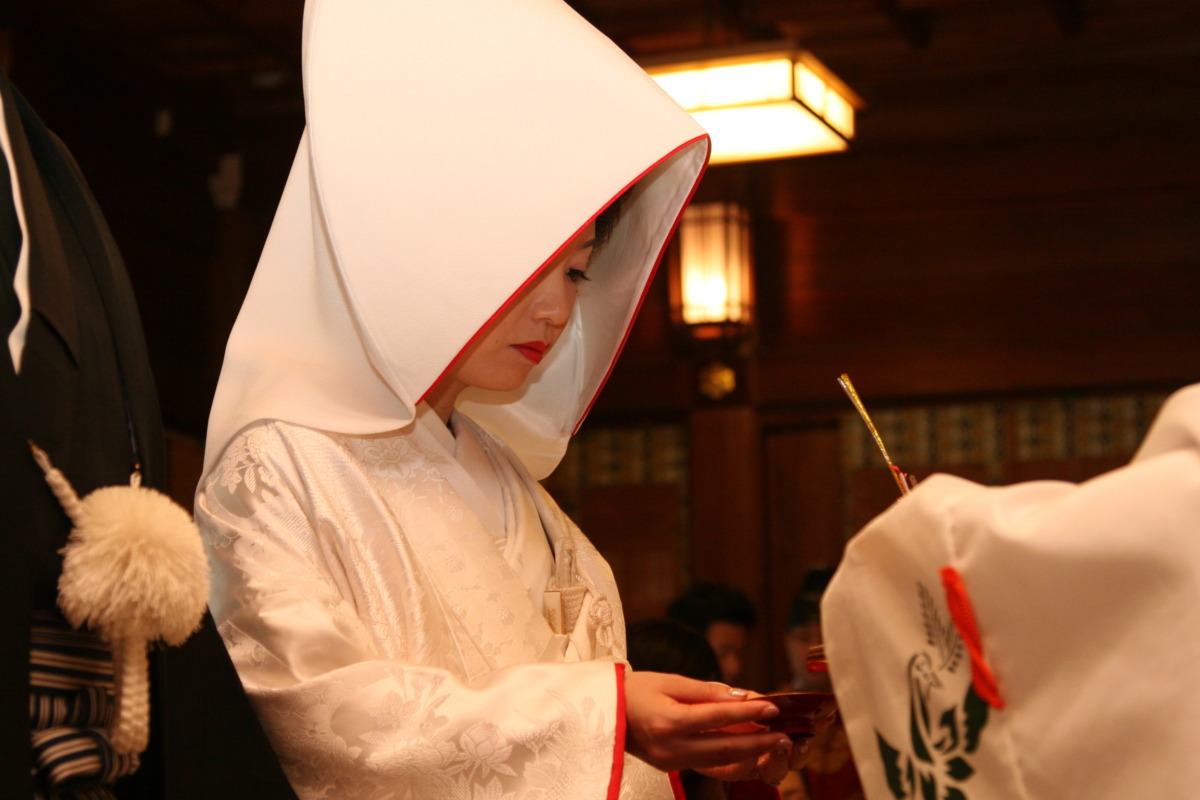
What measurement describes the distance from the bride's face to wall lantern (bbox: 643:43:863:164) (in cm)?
218

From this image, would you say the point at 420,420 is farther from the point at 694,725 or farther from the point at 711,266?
the point at 711,266

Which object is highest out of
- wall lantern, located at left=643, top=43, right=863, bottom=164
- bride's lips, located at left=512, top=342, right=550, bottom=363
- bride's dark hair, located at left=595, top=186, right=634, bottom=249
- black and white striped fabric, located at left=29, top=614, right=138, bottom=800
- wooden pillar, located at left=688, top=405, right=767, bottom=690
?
wall lantern, located at left=643, top=43, right=863, bottom=164

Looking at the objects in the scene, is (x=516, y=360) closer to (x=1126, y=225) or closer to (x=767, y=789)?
(x=767, y=789)

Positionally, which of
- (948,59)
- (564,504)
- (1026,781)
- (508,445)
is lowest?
(564,504)

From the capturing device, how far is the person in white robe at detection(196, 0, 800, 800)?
1.65m

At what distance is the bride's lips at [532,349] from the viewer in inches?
81.3

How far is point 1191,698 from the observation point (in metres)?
1.05

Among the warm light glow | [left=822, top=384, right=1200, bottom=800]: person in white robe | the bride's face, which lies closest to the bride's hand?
[left=822, top=384, right=1200, bottom=800]: person in white robe

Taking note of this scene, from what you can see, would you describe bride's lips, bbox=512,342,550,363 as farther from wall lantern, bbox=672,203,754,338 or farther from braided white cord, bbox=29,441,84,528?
wall lantern, bbox=672,203,754,338

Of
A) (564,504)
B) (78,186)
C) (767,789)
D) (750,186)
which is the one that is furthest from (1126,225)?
(78,186)

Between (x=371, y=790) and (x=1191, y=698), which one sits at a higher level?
(x=1191, y=698)

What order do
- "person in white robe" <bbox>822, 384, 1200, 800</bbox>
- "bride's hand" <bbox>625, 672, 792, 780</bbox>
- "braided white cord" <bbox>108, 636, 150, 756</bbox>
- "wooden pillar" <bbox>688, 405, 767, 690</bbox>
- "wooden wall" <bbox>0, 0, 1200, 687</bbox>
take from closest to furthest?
"person in white robe" <bbox>822, 384, 1200, 800</bbox>
"braided white cord" <bbox>108, 636, 150, 756</bbox>
"bride's hand" <bbox>625, 672, 792, 780</bbox>
"wooden wall" <bbox>0, 0, 1200, 687</bbox>
"wooden pillar" <bbox>688, 405, 767, 690</bbox>

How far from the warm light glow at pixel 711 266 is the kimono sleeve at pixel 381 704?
3.82m

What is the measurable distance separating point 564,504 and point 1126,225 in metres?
2.52
